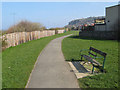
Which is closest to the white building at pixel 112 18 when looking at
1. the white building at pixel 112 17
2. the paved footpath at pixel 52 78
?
the white building at pixel 112 17

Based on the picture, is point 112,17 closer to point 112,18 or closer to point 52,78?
point 112,18

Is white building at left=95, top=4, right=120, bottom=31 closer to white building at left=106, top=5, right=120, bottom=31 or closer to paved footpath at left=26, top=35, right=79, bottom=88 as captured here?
white building at left=106, top=5, right=120, bottom=31

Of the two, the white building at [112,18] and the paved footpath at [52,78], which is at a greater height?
the white building at [112,18]

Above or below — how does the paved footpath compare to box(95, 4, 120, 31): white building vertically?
below

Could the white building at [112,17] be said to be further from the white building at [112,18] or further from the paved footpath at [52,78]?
the paved footpath at [52,78]

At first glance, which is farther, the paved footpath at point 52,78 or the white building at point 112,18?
the white building at point 112,18

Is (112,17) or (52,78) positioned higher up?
(112,17)

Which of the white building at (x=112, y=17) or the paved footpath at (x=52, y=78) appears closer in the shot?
the paved footpath at (x=52, y=78)

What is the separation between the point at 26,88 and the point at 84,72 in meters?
2.74

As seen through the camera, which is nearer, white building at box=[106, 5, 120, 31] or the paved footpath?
the paved footpath

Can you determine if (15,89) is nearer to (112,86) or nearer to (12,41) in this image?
(112,86)

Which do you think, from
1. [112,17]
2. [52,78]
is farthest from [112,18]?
[52,78]

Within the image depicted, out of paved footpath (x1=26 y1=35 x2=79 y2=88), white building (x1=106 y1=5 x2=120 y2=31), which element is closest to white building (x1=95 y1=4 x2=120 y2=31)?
white building (x1=106 y1=5 x2=120 y2=31)

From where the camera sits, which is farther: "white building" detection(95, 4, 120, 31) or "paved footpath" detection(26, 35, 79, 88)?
"white building" detection(95, 4, 120, 31)
